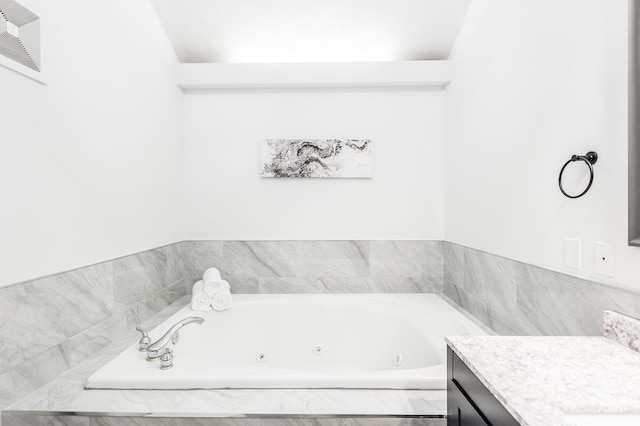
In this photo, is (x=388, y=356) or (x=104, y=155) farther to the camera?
(x=388, y=356)

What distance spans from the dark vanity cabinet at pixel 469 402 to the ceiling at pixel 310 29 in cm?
209

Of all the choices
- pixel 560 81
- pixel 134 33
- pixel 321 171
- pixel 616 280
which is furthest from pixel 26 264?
pixel 560 81

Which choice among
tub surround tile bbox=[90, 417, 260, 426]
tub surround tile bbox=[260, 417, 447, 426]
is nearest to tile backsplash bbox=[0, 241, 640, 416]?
tub surround tile bbox=[90, 417, 260, 426]

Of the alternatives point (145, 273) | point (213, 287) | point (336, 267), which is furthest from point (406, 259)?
point (145, 273)

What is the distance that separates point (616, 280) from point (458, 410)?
0.65m

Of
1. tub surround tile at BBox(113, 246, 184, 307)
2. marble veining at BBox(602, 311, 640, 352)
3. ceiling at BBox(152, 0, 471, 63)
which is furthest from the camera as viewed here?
ceiling at BBox(152, 0, 471, 63)

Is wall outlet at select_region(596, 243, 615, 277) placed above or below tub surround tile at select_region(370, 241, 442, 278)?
above

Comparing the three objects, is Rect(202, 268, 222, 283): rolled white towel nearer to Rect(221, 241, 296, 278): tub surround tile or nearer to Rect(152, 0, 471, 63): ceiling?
Rect(221, 241, 296, 278): tub surround tile

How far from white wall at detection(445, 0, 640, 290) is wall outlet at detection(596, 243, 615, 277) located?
2 centimetres

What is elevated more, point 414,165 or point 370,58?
point 370,58

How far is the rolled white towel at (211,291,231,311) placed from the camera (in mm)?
2197

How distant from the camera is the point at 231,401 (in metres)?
1.21

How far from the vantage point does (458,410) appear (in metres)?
0.96

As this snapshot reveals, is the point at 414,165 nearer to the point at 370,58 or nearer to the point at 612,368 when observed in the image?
the point at 370,58
